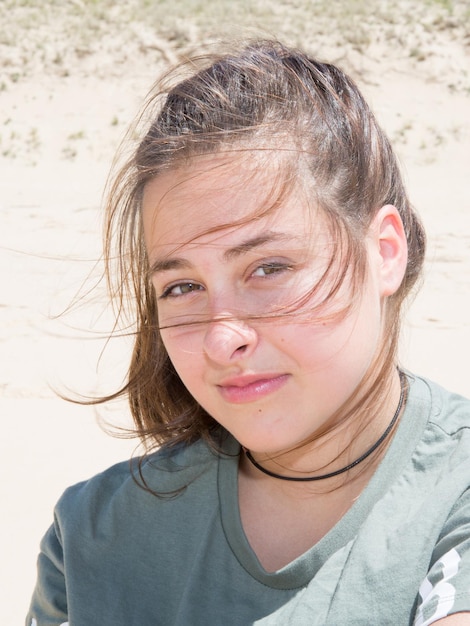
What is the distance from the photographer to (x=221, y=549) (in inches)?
60.9

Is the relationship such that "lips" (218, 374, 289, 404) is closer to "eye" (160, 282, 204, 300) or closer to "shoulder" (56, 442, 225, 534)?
"eye" (160, 282, 204, 300)

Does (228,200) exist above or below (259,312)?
above

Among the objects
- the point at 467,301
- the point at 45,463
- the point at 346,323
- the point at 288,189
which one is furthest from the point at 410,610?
the point at 467,301

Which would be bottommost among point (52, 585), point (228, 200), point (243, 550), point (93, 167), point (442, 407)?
point (52, 585)

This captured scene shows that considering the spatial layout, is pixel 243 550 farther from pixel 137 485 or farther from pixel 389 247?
pixel 389 247

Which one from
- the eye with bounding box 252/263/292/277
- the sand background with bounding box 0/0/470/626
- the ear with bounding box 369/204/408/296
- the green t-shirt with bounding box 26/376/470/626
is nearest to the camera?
the green t-shirt with bounding box 26/376/470/626

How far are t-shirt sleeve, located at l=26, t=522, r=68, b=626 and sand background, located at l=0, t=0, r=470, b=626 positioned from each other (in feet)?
1.26

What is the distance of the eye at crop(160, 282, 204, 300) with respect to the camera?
1.51m

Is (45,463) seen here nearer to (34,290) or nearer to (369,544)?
(369,544)

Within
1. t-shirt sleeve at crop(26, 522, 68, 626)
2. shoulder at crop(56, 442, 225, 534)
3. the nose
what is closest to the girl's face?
the nose

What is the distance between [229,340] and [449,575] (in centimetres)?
43

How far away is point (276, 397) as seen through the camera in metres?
1.41

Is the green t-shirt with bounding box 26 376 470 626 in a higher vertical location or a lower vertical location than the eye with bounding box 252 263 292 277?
lower

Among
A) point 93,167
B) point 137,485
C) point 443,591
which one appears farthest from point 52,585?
point 93,167
